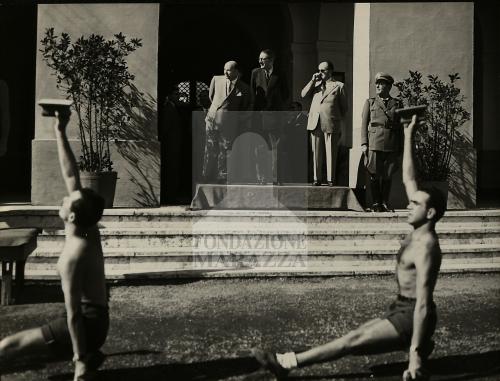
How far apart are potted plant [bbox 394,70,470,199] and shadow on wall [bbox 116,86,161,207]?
136 inches

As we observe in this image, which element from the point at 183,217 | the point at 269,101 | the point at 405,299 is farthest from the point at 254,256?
the point at 405,299

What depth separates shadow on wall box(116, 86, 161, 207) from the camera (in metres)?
8.29

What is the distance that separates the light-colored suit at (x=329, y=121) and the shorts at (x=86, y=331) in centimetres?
549

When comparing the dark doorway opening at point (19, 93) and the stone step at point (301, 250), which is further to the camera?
the dark doorway opening at point (19, 93)

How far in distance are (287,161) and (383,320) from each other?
21.2 ft

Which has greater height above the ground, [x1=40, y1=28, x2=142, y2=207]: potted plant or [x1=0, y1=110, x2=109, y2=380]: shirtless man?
[x1=40, y1=28, x2=142, y2=207]: potted plant

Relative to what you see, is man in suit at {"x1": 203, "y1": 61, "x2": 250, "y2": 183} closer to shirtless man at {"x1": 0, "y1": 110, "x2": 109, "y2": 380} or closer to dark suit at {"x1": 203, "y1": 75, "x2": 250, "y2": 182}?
dark suit at {"x1": 203, "y1": 75, "x2": 250, "y2": 182}

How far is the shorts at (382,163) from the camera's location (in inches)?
298

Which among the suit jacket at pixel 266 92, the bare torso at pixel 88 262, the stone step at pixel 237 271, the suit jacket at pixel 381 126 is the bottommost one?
the stone step at pixel 237 271

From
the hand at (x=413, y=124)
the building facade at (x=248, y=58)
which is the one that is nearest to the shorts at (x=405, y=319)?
the hand at (x=413, y=124)

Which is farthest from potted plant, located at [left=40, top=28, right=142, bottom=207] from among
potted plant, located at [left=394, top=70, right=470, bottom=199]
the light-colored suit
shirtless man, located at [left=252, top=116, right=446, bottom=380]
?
shirtless man, located at [left=252, top=116, right=446, bottom=380]

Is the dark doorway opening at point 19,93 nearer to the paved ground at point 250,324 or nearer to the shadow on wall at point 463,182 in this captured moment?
the paved ground at point 250,324

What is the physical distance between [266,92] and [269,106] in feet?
0.64

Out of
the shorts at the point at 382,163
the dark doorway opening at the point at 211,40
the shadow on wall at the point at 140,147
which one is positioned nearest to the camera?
the shorts at the point at 382,163
